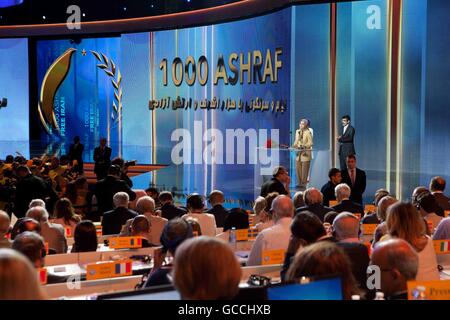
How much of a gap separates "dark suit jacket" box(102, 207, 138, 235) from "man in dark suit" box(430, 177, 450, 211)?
3.10 m

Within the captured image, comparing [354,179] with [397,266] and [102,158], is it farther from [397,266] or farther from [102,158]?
[102,158]

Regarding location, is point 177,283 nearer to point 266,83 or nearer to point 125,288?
point 125,288

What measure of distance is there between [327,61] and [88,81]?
35.3ft

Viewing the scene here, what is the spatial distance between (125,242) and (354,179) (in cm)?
420

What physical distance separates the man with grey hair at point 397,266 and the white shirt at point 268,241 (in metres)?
1.89

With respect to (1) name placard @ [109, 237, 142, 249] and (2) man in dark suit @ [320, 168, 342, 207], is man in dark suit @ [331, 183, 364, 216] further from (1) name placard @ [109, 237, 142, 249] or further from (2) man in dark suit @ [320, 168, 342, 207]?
(1) name placard @ [109, 237, 142, 249]

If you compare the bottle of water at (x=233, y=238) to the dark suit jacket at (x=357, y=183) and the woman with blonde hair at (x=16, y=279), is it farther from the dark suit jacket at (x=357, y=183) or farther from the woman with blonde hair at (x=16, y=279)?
the woman with blonde hair at (x=16, y=279)

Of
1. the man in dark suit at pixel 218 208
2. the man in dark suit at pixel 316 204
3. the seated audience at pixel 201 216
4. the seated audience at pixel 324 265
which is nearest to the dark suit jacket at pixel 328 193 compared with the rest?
the man in dark suit at pixel 218 208

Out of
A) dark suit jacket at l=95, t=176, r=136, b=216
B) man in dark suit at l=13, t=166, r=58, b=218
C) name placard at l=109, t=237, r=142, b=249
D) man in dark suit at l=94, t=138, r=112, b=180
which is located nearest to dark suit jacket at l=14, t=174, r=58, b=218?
man in dark suit at l=13, t=166, r=58, b=218

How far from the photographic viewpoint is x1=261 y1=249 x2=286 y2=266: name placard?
15.2 feet

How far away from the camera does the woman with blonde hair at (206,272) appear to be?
2219 mm

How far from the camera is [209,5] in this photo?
18484 millimetres

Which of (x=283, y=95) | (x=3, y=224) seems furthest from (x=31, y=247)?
(x=283, y=95)

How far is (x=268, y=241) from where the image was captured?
503cm
